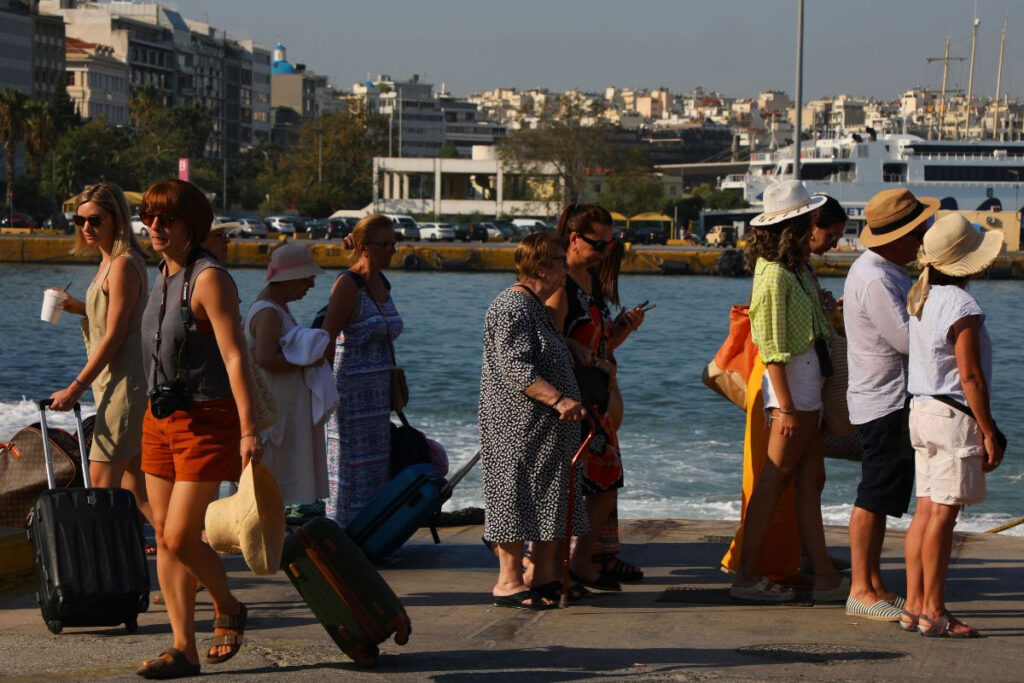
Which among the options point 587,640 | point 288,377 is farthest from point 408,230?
point 587,640

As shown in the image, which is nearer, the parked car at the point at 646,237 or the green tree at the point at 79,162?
the parked car at the point at 646,237

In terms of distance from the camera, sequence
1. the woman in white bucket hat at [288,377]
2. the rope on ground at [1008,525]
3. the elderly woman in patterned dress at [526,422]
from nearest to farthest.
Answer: the elderly woman in patterned dress at [526,422] < the woman in white bucket hat at [288,377] < the rope on ground at [1008,525]

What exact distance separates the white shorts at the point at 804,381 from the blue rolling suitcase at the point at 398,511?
1530 mm

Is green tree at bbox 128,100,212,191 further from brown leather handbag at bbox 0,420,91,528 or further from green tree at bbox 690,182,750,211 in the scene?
brown leather handbag at bbox 0,420,91,528

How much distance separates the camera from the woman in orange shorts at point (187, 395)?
4746 mm

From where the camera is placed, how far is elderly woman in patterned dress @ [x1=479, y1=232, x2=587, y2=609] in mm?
5621

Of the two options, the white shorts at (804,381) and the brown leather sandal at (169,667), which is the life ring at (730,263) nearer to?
the white shorts at (804,381)

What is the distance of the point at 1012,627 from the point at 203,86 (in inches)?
6189

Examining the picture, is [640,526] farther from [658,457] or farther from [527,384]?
[658,457]

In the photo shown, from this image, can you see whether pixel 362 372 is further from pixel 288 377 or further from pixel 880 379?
pixel 880 379

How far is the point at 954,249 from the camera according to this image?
521cm

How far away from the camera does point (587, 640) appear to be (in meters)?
5.32

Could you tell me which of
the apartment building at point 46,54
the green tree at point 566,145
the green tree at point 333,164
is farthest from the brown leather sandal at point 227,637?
the apartment building at point 46,54

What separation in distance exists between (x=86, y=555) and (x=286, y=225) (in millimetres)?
71839
